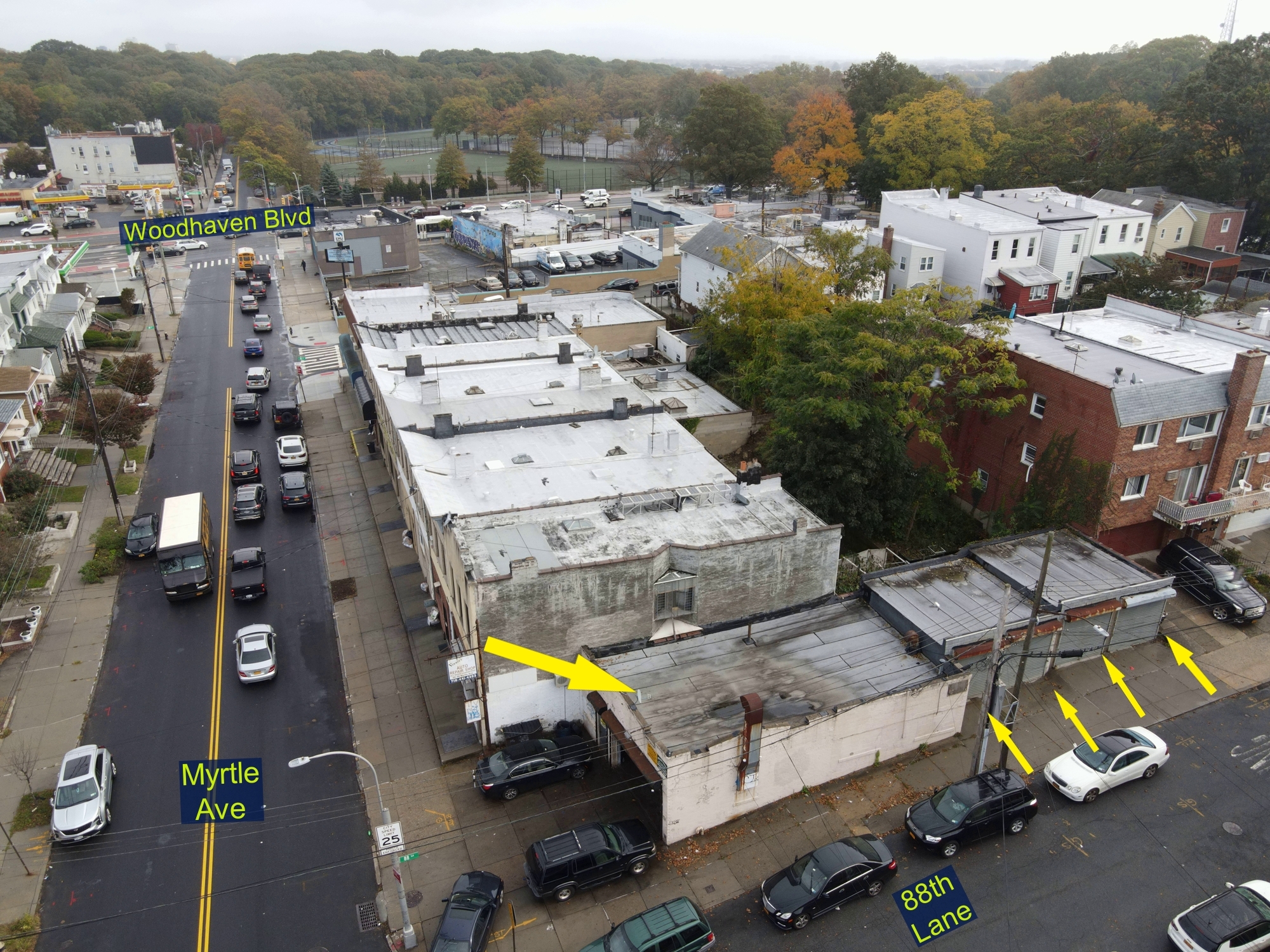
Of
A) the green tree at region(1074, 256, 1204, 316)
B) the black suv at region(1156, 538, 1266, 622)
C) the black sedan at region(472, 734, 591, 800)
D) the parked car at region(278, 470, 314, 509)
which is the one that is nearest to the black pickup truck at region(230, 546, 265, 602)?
the parked car at region(278, 470, 314, 509)

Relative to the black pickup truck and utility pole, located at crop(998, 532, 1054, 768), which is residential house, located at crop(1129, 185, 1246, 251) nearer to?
utility pole, located at crop(998, 532, 1054, 768)

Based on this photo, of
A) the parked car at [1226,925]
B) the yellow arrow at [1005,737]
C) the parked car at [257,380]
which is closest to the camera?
the parked car at [1226,925]

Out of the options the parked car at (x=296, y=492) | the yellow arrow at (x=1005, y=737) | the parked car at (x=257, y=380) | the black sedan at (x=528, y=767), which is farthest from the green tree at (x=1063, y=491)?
the parked car at (x=257, y=380)

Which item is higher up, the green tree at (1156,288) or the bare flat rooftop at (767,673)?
the green tree at (1156,288)

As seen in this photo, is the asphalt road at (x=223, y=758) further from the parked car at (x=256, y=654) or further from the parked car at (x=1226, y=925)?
the parked car at (x=1226, y=925)

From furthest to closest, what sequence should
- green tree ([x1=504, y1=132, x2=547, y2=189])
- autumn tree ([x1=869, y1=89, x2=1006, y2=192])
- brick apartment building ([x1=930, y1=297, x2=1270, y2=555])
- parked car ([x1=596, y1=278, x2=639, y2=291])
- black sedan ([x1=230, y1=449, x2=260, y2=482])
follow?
green tree ([x1=504, y1=132, x2=547, y2=189])
autumn tree ([x1=869, y1=89, x2=1006, y2=192])
parked car ([x1=596, y1=278, x2=639, y2=291])
black sedan ([x1=230, y1=449, x2=260, y2=482])
brick apartment building ([x1=930, y1=297, x2=1270, y2=555])

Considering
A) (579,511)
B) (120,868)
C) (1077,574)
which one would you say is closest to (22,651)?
(120,868)

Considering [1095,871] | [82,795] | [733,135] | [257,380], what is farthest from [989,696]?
[733,135]
